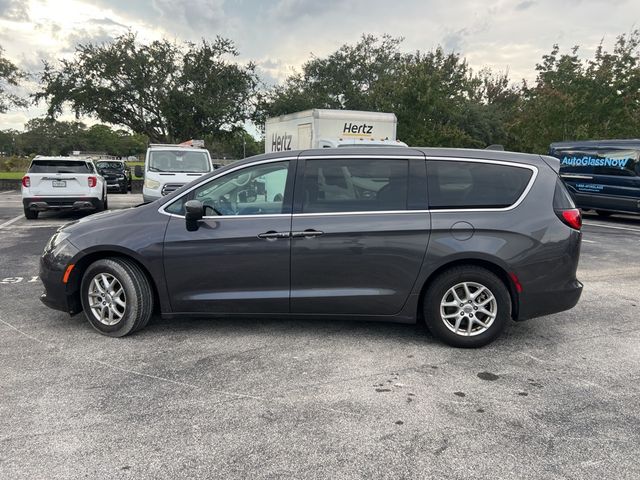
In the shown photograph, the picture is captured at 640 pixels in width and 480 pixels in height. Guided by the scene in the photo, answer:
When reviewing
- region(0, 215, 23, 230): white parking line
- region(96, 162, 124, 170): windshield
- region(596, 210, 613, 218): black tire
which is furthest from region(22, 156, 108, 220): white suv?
region(596, 210, 613, 218): black tire

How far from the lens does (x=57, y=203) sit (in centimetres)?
1182

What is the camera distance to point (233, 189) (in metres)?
4.30

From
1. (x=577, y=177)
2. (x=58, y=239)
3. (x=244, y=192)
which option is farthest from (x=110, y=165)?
(x=244, y=192)

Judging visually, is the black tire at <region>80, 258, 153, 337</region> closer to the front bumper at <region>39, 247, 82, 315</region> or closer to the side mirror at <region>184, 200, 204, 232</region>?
the front bumper at <region>39, 247, 82, 315</region>

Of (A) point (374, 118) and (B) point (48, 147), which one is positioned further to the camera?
(B) point (48, 147)

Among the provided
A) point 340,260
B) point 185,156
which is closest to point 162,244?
point 340,260

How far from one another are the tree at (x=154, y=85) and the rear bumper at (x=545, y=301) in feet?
87.0

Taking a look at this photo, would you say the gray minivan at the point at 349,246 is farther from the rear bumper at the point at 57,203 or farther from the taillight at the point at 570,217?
the rear bumper at the point at 57,203

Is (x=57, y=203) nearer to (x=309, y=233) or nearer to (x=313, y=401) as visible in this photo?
(x=309, y=233)

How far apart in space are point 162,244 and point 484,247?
2666mm

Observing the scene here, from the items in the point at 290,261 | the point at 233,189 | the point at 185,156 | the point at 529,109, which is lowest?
the point at 290,261

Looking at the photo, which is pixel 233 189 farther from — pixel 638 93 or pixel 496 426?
pixel 638 93

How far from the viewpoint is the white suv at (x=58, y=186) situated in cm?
1173

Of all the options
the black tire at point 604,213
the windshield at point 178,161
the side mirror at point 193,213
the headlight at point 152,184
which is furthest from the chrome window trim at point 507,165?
the black tire at point 604,213
